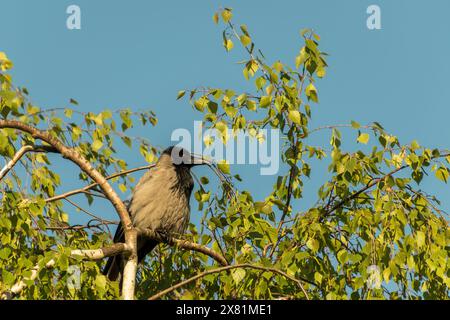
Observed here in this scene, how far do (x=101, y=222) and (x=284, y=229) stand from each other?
1.89 metres

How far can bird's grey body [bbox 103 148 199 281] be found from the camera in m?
10.0

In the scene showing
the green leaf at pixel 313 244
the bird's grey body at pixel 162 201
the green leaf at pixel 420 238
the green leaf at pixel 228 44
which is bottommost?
the bird's grey body at pixel 162 201

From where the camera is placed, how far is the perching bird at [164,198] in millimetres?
10047

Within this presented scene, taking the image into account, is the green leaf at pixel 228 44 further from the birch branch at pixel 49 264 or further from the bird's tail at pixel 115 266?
the bird's tail at pixel 115 266

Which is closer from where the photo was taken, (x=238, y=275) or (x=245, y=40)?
(x=238, y=275)

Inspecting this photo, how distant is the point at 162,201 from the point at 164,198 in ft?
0.22

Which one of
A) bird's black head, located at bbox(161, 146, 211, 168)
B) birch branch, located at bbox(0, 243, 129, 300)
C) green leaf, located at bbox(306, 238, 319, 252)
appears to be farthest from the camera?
bird's black head, located at bbox(161, 146, 211, 168)

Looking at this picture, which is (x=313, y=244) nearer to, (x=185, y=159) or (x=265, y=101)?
(x=265, y=101)

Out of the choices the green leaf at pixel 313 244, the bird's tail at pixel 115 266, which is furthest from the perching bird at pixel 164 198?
the green leaf at pixel 313 244

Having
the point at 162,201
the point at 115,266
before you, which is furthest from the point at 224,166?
the point at 162,201

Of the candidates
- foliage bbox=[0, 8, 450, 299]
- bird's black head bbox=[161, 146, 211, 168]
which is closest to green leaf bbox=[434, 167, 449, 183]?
foliage bbox=[0, 8, 450, 299]

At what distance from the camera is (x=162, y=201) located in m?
10.2

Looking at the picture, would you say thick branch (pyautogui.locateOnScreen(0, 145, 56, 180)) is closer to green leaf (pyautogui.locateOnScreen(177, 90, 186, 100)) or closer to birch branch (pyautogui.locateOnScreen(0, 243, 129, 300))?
birch branch (pyautogui.locateOnScreen(0, 243, 129, 300))

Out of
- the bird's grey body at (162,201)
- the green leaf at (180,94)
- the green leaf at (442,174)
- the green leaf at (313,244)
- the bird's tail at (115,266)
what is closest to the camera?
the green leaf at (313,244)
